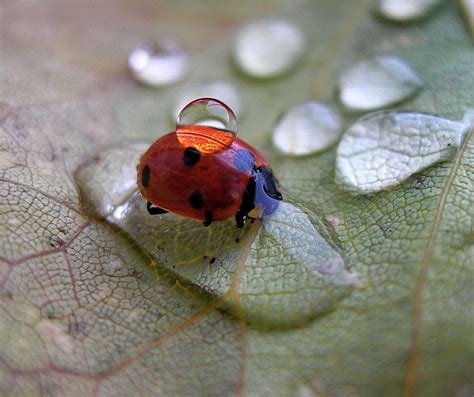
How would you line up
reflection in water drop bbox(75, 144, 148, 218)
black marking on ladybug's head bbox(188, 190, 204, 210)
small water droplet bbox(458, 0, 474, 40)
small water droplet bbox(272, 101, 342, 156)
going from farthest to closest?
small water droplet bbox(458, 0, 474, 40) → small water droplet bbox(272, 101, 342, 156) → reflection in water drop bbox(75, 144, 148, 218) → black marking on ladybug's head bbox(188, 190, 204, 210)

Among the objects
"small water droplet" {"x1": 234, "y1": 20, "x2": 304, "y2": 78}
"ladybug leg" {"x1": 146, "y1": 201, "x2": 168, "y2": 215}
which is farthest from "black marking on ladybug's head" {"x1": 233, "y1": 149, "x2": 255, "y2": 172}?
"small water droplet" {"x1": 234, "y1": 20, "x2": 304, "y2": 78}

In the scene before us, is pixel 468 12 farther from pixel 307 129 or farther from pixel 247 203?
pixel 247 203

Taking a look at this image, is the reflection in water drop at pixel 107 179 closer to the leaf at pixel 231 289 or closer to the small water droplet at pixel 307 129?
the leaf at pixel 231 289

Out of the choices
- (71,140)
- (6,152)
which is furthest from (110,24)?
(6,152)

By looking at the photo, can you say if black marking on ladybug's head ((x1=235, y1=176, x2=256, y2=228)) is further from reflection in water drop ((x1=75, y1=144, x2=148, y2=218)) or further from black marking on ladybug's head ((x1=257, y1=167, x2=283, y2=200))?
reflection in water drop ((x1=75, y1=144, x2=148, y2=218))

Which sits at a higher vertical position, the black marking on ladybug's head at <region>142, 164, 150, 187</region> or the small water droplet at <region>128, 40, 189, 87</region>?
the small water droplet at <region>128, 40, 189, 87</region>

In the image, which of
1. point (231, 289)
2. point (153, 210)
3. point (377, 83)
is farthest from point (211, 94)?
point (231, 289)

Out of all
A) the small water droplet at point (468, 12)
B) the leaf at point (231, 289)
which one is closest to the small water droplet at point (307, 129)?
the leaf at point (231, 289)
